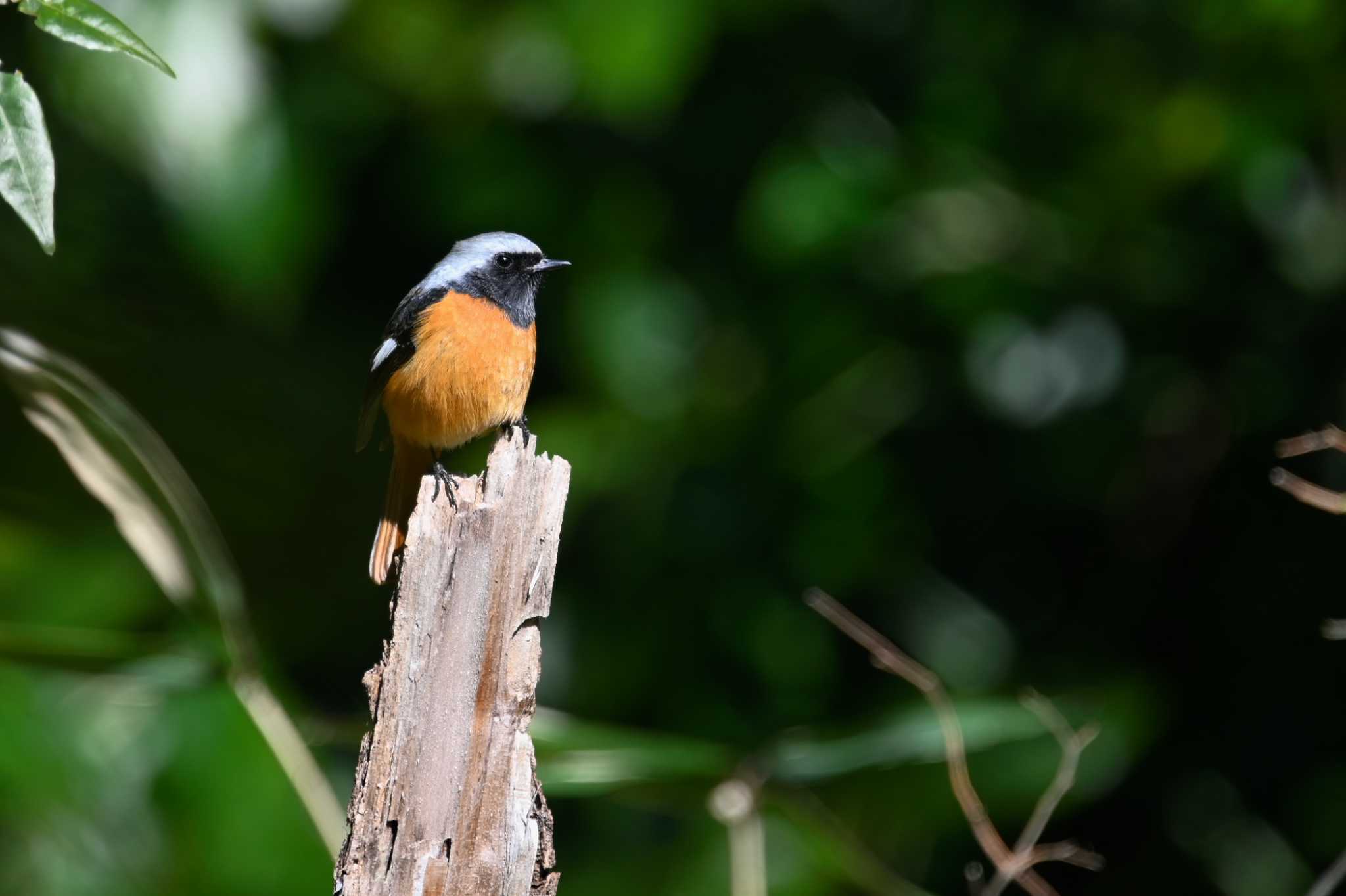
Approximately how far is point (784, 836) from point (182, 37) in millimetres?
3248

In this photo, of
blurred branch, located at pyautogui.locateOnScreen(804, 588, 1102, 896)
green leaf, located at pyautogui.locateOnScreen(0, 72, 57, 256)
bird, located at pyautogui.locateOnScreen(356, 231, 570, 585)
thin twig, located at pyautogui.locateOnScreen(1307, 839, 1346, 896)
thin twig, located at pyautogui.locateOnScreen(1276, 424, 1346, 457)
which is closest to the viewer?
green leaf, located at pyautogui.locateOnScreen(0, 72, 57, 256)

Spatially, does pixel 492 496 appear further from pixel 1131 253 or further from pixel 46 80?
pixel 1131 253

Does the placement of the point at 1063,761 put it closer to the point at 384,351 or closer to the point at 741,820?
the point at 741,820

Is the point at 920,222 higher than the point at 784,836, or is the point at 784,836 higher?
the point at 920,222

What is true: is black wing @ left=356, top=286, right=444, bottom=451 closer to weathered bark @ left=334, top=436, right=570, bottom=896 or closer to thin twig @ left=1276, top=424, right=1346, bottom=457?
weathered bark @ left=334, top=436, right=570, bottom=896

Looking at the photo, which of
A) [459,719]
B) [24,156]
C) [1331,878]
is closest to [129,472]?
[459,719]

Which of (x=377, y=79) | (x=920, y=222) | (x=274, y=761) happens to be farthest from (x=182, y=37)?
(x=920, y=222)

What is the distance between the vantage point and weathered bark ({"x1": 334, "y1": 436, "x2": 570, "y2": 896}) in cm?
235

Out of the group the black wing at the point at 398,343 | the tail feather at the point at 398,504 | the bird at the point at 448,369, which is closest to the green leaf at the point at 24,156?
the tail feather at the point at 398,504

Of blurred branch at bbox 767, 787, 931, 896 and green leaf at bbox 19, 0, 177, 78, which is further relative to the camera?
blurred branch at bbox 767, 787, 931, 896

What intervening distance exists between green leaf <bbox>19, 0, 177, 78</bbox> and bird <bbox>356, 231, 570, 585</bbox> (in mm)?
2182

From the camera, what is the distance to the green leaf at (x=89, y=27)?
1.97 m

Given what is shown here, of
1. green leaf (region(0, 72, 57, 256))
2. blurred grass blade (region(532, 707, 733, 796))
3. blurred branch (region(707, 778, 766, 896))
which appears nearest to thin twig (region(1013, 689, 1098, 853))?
blurred branch (region(707, 778, 766, 896))

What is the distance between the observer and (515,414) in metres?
4.50
